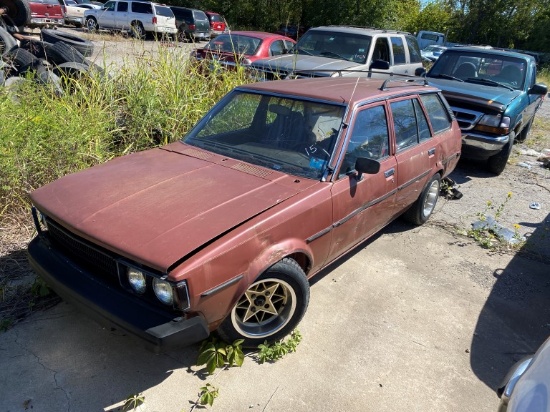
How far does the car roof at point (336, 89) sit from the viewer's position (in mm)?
3615

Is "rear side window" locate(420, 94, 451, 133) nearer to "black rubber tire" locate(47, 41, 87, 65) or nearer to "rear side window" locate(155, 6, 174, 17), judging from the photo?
"black rubber tire" locate(47, 41, 87, 65)

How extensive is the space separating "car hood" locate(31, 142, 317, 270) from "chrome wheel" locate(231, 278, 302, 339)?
1.71ft

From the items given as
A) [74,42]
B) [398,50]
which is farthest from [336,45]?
[74,42]

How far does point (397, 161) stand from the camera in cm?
396

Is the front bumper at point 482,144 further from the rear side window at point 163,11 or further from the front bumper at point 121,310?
the rear side window at point 163,11

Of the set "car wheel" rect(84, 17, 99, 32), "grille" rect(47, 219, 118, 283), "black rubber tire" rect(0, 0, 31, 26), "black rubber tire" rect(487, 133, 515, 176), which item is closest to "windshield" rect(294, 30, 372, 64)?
"black rubber tire" rect(487, 133, 515, 176)

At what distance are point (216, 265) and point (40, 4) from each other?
64.0 ft

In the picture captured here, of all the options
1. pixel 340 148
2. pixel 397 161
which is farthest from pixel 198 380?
pixel 397 161

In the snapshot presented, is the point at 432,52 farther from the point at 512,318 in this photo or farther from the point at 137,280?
the point at 137,280

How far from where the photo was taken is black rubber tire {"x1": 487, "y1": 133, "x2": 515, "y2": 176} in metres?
6.90

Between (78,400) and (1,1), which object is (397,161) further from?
(1,1)

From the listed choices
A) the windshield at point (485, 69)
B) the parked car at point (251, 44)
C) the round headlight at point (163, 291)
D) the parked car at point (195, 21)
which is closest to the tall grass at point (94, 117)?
the round headlight at point (163, 291)

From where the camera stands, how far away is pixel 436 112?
196 inches

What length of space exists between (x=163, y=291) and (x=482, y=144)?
5.85 metres
